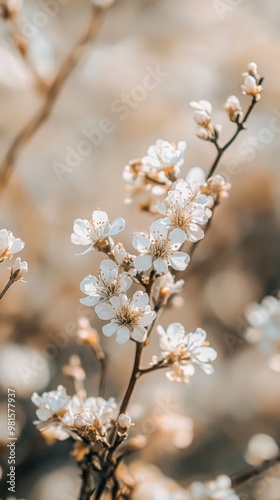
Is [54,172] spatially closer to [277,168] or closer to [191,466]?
[277,168]

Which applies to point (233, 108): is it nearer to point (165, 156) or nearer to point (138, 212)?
point (165, 156)

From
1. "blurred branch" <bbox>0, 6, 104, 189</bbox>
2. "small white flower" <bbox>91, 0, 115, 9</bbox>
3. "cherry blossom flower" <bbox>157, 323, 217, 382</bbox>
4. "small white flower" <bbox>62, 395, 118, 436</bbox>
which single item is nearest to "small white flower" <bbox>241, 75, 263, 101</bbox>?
"cherry blossom flower" <bbox>157, 323, 217, 382</bbox>

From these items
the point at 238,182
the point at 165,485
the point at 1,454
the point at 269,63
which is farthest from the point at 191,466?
the point at 269,63

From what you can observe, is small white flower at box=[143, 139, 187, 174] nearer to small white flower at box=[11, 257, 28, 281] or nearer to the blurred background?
small white flower at box=[11, 257, 28, 281]

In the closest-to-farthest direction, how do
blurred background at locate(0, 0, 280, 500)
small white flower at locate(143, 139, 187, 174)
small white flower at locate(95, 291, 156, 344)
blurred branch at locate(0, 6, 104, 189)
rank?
small white flower at locate(95, 291, 156, 344) → small white flower at locate(143, 139, 187, 174) → blurred background at locate(0, 0, 280, 500) → blurred branch at locate(0, 6, 104, 189)

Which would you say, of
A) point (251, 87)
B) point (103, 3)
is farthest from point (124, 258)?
point (103, 3)
